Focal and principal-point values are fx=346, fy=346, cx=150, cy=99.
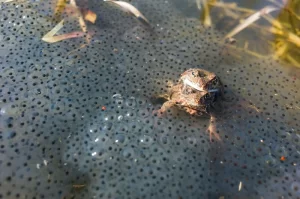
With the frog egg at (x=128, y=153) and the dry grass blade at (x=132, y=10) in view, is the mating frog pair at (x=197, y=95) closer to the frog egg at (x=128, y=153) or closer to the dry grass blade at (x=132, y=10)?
the frog egg at (x=128, y=153)

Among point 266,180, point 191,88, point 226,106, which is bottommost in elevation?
point 266,180

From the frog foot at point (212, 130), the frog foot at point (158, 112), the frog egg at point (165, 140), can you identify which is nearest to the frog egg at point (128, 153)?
the frog egg at point (165, 140)

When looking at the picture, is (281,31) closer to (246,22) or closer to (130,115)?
(246,22)

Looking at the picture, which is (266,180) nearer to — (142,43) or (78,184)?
(78,184)

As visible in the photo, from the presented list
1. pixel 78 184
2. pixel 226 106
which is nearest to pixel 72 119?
pixel 78 184

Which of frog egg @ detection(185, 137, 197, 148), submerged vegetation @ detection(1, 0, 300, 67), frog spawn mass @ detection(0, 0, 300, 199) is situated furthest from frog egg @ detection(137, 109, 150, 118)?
submerged vegetation @ detection(1, 0, 300, 67)
